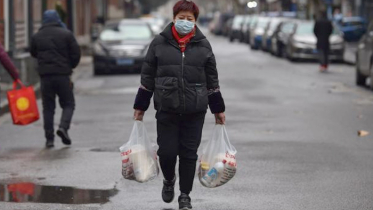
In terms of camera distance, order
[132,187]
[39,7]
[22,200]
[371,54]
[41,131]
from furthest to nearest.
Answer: [39,7]
[371,54]
[41,131]
[132,187]
[22,200]

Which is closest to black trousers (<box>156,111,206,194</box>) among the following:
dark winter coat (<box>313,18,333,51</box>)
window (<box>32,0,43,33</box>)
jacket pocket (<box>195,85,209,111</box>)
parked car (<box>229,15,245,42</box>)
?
jacket pocket (<box>195,85,209,111</box>)

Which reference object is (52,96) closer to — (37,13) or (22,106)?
(22,106)

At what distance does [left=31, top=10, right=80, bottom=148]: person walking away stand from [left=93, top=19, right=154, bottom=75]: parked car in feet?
48.7

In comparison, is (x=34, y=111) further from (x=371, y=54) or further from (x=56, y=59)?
(x=371, y=54)

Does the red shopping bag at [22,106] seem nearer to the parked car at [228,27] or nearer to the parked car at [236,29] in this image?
the parked car at [236,29]

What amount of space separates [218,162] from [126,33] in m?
21.8

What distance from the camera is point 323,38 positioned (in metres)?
29.7

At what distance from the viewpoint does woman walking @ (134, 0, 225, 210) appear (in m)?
7.80

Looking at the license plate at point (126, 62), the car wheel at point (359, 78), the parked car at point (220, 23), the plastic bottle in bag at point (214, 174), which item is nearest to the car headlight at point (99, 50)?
the license plate at point (126, 62)

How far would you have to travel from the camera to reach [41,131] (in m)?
14.6

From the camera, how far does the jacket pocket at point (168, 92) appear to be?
7.79 m

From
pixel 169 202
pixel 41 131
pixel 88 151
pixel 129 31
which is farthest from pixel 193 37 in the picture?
pixel 129 31

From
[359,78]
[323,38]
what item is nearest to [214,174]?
[359,78]

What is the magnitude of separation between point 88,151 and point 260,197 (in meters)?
3.78
